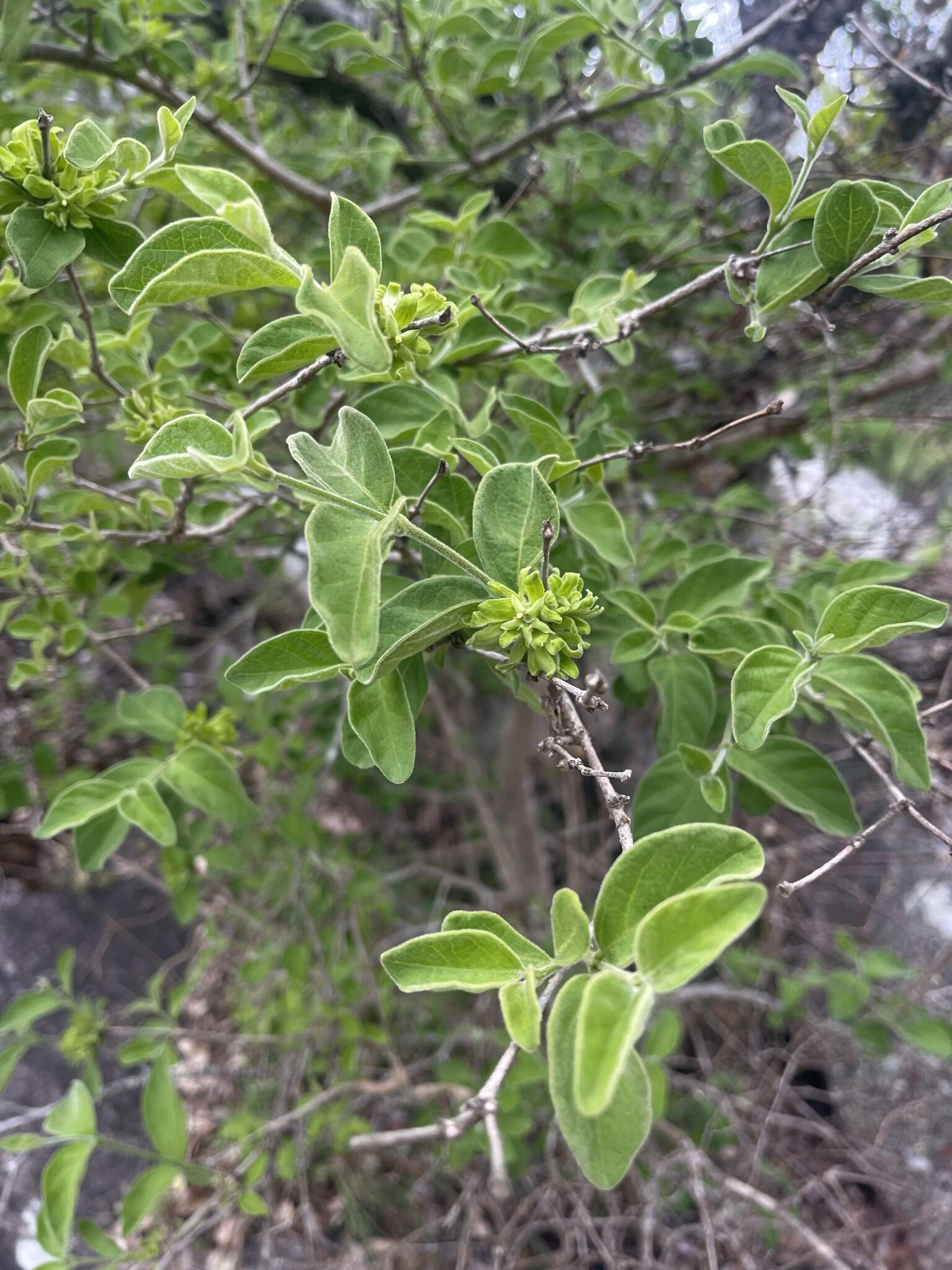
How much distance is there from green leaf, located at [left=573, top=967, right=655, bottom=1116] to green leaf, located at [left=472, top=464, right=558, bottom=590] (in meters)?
0.38

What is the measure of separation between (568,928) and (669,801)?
0.40 m

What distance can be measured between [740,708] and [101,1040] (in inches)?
78.0

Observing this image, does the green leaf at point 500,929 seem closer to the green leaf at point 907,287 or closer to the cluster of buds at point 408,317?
the cluster of buds at point 408,317

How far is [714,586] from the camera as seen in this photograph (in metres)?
1.12

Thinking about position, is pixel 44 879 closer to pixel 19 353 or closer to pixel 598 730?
pixel 598 730

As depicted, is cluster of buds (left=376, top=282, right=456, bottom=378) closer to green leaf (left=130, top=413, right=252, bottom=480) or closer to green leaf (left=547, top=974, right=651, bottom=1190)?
green leaf (left=130, top=413, right=252, bottom=480)

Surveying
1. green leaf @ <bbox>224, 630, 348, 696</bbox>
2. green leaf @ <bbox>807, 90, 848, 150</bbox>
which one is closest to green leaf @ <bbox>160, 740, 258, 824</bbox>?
green leaf @ <bbox>224, 630, 348, 696</bbox>

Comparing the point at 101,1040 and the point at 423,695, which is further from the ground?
the point at 423,695

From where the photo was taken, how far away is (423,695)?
2.90ft

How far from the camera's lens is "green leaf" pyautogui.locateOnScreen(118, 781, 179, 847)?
1113 mm

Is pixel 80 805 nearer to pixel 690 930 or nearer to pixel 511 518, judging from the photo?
pixel 511 518

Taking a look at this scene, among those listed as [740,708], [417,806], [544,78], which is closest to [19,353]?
[740,708]

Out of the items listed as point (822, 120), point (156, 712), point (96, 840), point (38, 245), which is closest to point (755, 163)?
point (822, 120)

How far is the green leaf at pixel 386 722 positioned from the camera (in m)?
0.74
